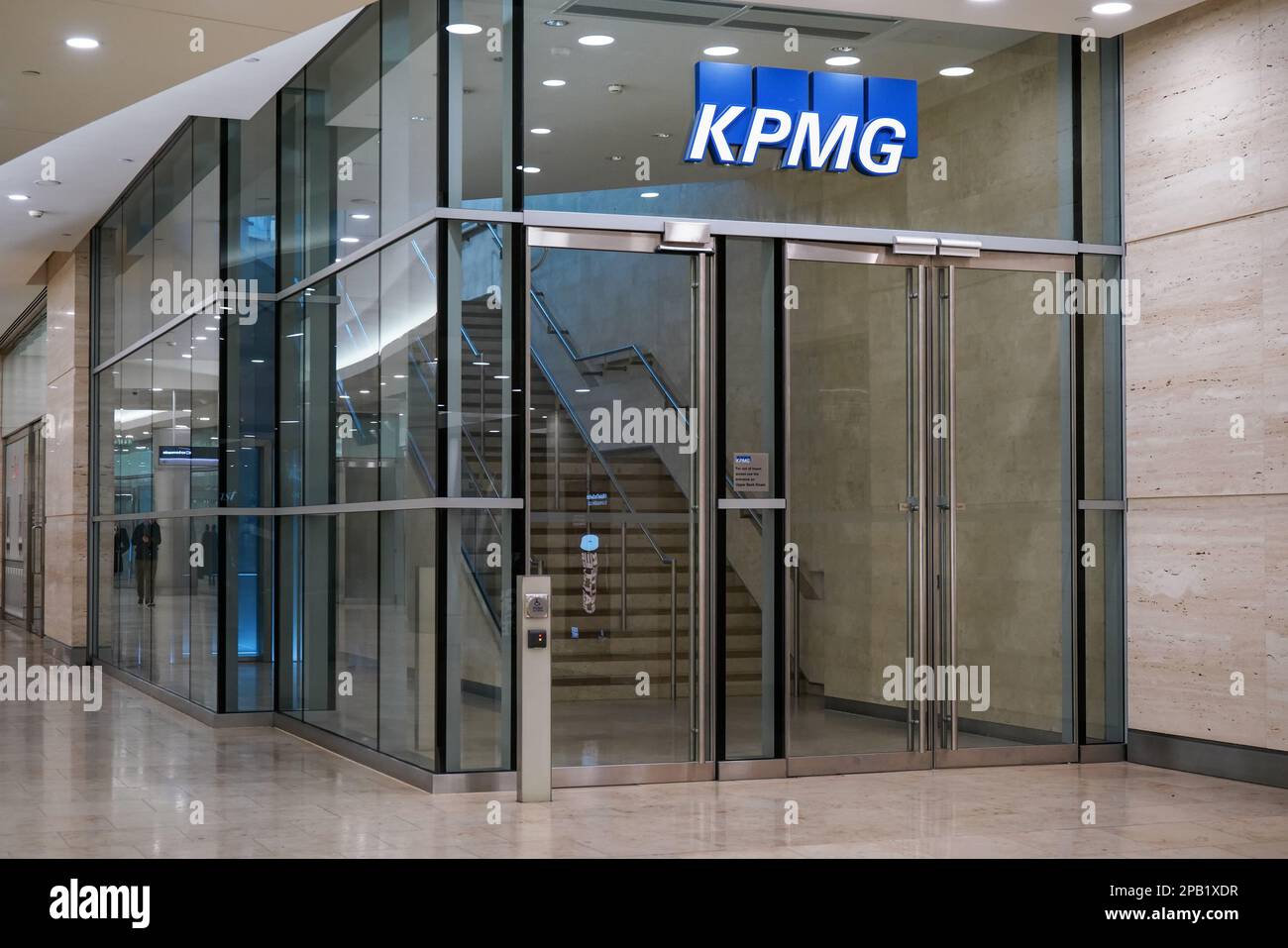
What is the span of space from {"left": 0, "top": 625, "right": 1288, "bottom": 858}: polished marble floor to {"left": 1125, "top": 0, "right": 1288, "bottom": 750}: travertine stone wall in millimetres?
720

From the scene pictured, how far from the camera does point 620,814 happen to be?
314 inches

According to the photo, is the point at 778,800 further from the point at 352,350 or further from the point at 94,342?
the point at 94,342

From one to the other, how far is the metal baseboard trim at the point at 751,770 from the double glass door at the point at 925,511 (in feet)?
0.32

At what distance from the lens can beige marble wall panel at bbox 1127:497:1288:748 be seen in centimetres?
891

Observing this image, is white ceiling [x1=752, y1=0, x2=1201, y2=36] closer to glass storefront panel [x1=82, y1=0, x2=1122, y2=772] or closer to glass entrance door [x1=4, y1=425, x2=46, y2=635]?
glass storefront panel [x1=82, y1=0, x2=1122, y2=772]

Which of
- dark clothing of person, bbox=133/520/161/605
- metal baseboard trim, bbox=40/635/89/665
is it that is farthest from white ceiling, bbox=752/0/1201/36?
metal baseboard trim, bbox=40/635/89/665

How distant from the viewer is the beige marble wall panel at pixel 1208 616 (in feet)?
29.2

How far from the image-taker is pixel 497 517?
873 centimetres

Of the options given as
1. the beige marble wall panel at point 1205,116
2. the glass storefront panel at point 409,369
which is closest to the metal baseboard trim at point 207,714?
the glass storefront panel at point 409,369

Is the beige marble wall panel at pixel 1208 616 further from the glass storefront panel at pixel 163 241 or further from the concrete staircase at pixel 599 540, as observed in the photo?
the glass storefront panel at pixel 163 241

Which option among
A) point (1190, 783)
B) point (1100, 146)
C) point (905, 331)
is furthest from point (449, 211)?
point (1190, 783)

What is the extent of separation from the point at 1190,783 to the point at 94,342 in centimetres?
1348

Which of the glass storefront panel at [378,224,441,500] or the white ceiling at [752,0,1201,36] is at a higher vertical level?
the white ceiling at [752,0,1201,36]
